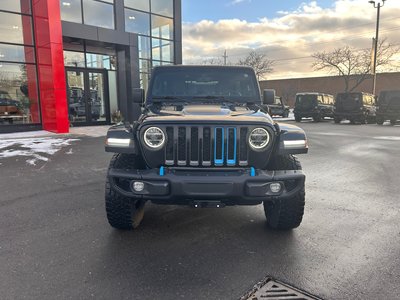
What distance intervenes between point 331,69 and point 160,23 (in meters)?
24.7

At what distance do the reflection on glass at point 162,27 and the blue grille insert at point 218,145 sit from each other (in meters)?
16.9

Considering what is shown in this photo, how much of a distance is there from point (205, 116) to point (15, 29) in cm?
1409

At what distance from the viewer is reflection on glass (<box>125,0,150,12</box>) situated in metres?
17.1

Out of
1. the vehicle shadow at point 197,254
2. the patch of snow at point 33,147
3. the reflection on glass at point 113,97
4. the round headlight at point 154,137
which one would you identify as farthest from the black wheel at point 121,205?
the reflection on glass at point 113,97

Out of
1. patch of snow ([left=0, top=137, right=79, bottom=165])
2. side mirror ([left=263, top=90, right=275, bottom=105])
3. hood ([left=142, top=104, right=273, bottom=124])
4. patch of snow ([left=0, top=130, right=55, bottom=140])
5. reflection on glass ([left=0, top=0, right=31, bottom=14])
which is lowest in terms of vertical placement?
patch of snow ([left=0, top=137, right=79, bottom=165])

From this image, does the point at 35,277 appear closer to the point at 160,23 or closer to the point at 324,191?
the point at 324,191

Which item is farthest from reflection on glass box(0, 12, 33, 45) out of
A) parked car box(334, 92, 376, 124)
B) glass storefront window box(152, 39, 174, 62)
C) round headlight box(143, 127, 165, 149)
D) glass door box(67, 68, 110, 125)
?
parked car box(334, 92, 376, 124)

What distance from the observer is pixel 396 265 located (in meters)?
2.93

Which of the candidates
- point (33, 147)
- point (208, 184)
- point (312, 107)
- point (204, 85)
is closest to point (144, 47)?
point (33, 147)

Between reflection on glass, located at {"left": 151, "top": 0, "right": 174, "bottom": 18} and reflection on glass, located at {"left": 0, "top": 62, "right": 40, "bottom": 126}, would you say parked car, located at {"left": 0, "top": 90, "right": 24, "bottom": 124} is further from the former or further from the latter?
reflection on glass, located at {"left": 151, "top": 0, "right": 174, "bottom": 18}

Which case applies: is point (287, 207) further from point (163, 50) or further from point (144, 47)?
point (163, 50)

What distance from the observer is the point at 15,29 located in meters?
13.8

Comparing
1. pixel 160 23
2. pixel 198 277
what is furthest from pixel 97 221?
pixel 160 23

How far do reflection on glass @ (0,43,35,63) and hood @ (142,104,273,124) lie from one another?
42.1 feet
